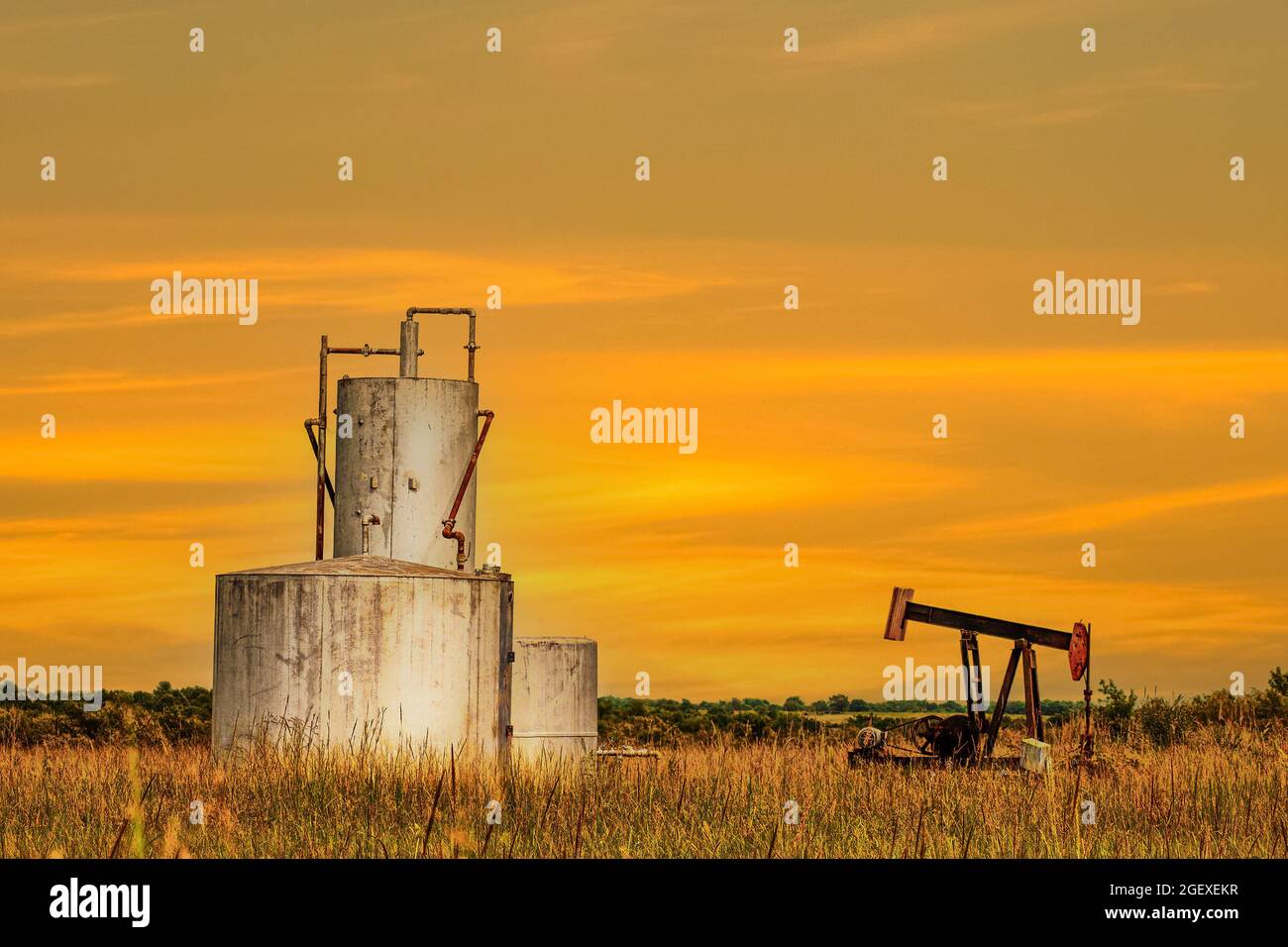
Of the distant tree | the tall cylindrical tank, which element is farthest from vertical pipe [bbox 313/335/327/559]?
the distant tree

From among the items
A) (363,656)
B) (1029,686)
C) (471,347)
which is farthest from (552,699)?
(1029,686)

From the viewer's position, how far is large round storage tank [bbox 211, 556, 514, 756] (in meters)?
20.1

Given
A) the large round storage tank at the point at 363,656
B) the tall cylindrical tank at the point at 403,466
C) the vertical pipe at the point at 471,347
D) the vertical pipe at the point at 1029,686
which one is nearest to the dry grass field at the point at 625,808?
the large round storage tank at the point at 363,656

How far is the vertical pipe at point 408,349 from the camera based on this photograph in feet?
77.8

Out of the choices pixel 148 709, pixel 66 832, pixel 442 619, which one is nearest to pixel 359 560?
pixel 442 619

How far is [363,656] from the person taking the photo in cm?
2011

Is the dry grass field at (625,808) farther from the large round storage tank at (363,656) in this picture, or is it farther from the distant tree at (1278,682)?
the distant tree at (1278,682)

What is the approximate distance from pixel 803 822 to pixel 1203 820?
3.74 m

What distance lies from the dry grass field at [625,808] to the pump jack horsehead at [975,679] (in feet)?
4.38

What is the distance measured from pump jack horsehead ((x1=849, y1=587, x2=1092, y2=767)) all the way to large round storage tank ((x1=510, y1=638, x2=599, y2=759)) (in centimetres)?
487

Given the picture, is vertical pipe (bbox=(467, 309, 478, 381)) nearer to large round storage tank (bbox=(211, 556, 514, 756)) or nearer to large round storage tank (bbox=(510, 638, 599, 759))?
large round storage tank (bbox=(510, 638, 599, 759))

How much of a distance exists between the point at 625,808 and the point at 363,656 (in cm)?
527
